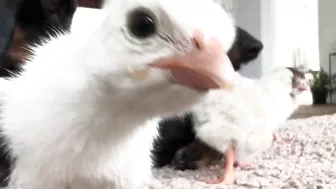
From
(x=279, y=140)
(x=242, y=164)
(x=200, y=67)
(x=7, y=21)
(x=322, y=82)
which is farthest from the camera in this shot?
(x=322, y=82)

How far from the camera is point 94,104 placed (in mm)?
334

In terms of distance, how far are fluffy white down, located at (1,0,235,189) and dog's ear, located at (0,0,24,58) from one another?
16cm

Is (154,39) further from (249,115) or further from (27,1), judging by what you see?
(249,115)

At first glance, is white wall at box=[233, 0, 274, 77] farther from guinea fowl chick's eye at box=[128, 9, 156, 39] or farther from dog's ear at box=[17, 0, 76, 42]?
guinea fowl chick's eye at box=[128, 9, 156, 39]

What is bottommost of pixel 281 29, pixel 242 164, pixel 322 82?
pixel 322 82

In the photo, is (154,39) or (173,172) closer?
(154,39)

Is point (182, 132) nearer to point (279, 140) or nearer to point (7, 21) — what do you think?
point (279, 140)

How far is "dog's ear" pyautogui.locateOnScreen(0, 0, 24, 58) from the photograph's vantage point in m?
0.55

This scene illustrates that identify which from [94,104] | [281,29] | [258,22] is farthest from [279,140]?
[281,29]

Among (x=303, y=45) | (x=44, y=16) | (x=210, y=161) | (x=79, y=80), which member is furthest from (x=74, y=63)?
(x=303, y=45)

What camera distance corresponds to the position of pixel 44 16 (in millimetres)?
615

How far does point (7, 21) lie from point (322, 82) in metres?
3.03

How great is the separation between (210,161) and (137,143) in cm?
57

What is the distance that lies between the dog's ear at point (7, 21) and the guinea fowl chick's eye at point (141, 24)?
30 cm
